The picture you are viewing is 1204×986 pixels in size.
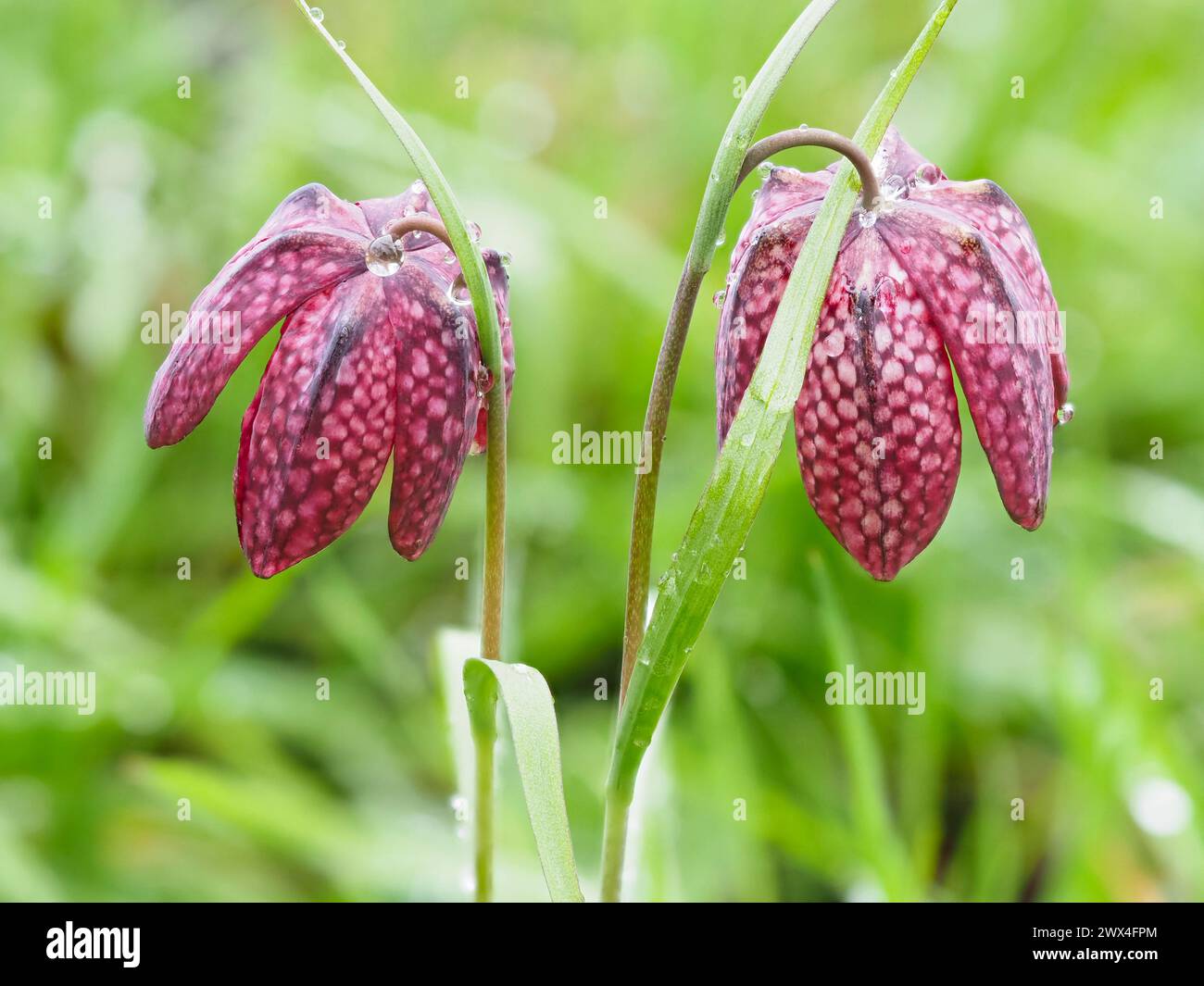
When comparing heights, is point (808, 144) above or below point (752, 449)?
above

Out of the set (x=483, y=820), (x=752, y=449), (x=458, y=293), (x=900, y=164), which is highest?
(x=900, y=164)

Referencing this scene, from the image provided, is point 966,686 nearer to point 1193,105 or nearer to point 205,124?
point 1193,105

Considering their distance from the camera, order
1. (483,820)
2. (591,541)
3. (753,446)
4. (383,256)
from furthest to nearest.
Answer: (591,541)
(483,820)
(383,256)
(753,446)

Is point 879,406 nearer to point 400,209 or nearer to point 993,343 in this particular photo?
point 993,343

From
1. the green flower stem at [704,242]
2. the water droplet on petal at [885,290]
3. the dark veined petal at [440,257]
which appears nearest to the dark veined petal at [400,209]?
the dark veined petal at [440,257]

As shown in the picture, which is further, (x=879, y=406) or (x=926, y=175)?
(x=926, y=175)

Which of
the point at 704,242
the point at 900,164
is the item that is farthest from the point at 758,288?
the point at 900,164
